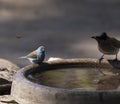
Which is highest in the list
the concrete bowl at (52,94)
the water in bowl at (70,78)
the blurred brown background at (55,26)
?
the blurred brown background at (55,26)

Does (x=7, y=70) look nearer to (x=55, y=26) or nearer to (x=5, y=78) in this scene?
(x=5, y=78)

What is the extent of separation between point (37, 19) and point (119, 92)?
5.47 m

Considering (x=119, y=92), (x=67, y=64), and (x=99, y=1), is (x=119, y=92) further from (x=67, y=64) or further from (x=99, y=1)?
(x=99, y=1)

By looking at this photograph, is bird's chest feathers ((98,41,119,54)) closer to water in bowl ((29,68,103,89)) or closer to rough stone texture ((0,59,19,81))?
water in bowl ((29,68,103,89))

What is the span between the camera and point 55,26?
8.62 meters

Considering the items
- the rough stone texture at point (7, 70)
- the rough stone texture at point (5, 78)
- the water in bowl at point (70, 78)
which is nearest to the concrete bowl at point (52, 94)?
the water in bowl at point (70, 78)

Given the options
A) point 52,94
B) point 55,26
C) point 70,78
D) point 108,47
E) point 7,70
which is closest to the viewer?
point 52,94

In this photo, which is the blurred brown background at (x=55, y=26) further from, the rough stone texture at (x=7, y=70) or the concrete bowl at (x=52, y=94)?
the concrete bowl at (x=52, y=94)

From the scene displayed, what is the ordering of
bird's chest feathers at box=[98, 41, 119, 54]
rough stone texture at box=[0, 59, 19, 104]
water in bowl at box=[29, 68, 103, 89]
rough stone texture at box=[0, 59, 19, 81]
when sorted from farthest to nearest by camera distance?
rough stone texture at box=[0, 59, 19, 81] → bird's chest feathers at box=[98, 41, 119, 54] → rough stone texture at box=[0, 59, 19, 104] → water in bowl at box=[29, 68, 103, 89]

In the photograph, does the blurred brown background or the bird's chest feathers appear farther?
the blurred brown background

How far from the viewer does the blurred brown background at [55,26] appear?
7.54m

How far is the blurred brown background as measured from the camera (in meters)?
7.54

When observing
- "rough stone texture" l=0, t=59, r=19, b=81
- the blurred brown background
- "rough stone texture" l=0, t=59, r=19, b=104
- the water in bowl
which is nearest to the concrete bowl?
the water in bowl

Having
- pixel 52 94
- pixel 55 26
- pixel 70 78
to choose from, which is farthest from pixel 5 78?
pixel 55 26
